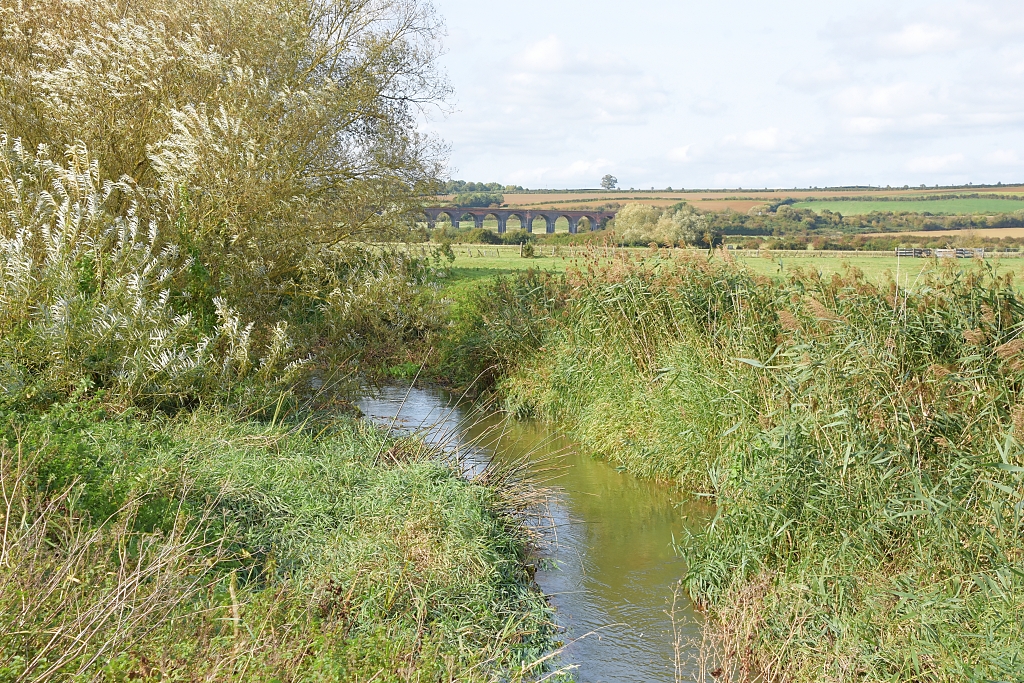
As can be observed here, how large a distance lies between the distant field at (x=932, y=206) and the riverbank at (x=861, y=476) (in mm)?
37748

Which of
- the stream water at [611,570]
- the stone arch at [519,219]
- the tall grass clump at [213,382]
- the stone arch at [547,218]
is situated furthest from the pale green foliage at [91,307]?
the stone arch at [547,218]

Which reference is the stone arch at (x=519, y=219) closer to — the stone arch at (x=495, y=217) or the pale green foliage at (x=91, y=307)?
the stone arch at (x=495, y=217)

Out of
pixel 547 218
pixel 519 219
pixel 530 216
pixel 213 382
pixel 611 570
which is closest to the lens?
pixel 611 570

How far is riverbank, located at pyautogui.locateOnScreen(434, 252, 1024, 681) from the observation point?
17.0 feet

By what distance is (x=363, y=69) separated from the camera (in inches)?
639

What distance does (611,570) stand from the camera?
7.45 metres

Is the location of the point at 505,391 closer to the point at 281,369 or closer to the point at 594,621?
the point at 281,369

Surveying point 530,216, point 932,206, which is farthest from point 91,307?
point 530,216

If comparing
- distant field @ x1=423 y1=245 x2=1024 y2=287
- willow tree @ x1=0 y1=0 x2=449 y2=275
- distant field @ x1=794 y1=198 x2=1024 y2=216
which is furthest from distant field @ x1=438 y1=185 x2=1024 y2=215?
willow tree @ x1=0 y1=0 x2=449 y2=275

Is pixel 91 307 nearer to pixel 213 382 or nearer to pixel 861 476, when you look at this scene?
pixel 213 382

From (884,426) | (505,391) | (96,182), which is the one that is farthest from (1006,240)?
(96,182)

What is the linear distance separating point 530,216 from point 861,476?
53053 millimetres

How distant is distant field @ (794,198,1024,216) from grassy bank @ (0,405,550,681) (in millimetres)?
41317

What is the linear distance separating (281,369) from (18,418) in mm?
2981
